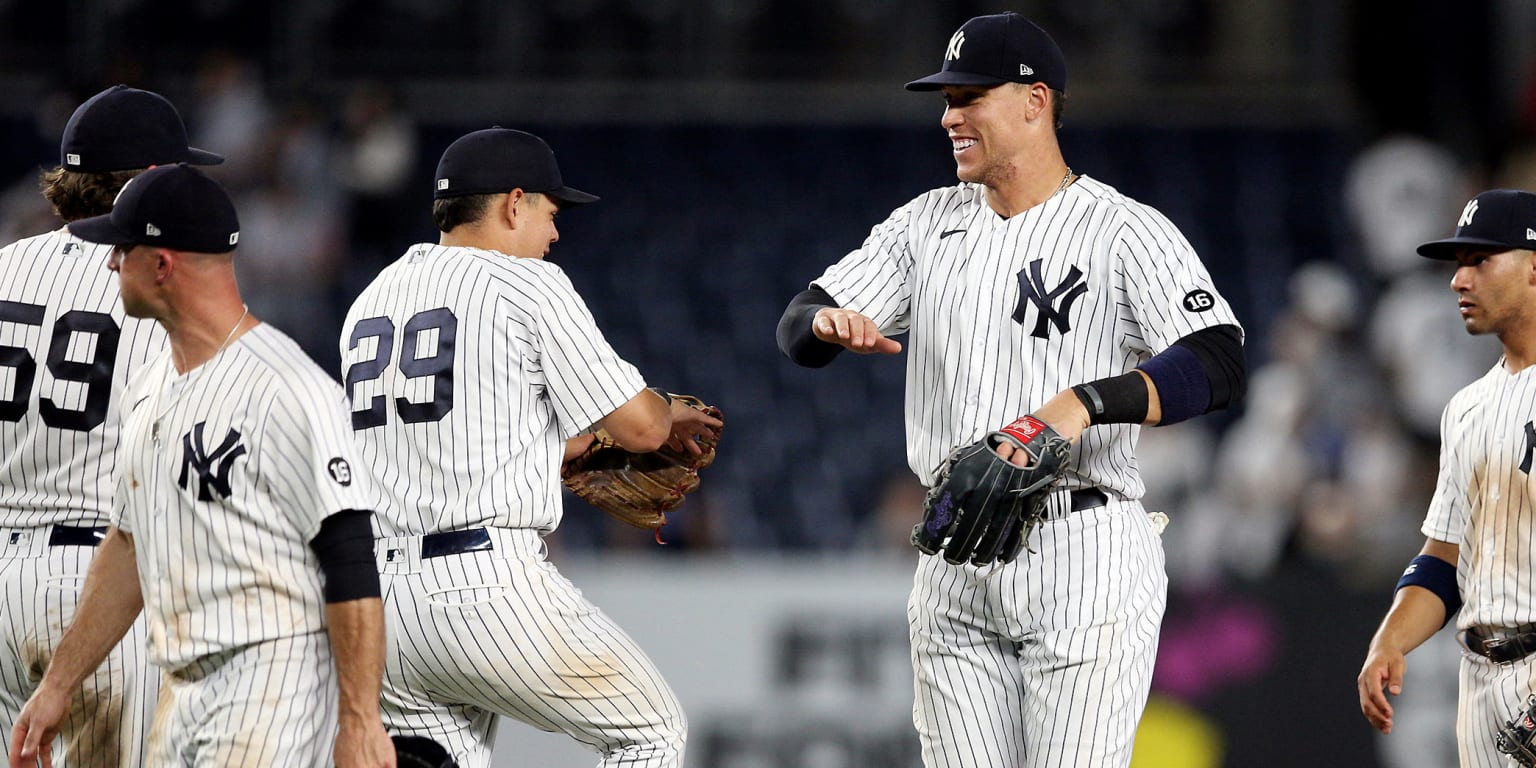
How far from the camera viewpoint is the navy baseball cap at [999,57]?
173 inches

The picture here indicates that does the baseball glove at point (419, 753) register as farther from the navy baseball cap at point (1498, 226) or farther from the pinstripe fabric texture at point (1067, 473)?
the navy baseball cap at point (1498, 226)

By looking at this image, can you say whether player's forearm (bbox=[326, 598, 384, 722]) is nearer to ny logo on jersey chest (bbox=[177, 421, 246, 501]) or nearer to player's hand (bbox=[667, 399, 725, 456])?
ny logo on jersey chest (bbox=[177, 421, 246, 501])

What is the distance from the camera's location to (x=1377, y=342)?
414 inches

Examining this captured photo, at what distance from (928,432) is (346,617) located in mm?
1494

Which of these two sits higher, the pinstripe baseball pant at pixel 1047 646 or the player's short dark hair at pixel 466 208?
the player's short dark hair at pixel 466 208

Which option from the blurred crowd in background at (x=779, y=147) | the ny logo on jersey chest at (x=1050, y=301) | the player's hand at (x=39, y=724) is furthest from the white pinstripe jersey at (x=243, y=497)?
the blurred crowd in background at (x=779, y=147)

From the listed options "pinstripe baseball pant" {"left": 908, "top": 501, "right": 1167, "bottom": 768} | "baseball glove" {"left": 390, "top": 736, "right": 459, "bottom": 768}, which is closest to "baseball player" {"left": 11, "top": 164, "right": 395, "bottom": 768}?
"baseball glove" {"left": 390, "top": 736, "right": 459, "bottom": 768}

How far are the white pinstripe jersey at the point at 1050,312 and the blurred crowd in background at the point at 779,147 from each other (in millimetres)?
5614

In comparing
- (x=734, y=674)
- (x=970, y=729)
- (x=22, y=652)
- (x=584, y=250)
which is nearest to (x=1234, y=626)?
(x=734, y=674)

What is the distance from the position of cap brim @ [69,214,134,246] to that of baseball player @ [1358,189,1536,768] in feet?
10.7

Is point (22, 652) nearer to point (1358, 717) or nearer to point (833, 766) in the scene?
point (833, 766)

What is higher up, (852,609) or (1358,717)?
(852,609)

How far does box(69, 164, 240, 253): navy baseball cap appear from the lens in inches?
145

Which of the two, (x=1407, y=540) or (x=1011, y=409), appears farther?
(x=1407, y=540)
